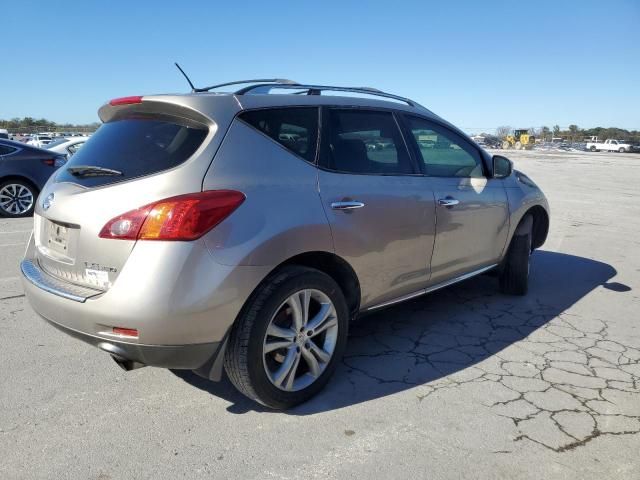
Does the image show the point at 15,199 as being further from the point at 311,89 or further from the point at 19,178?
the point at 311,89

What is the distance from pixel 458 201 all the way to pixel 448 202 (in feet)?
0.52

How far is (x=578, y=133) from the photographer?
355ft

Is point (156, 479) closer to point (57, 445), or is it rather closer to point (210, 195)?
point (57, 445)

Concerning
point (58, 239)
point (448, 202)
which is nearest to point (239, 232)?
point (58, 239)

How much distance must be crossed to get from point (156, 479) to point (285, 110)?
2.02 m

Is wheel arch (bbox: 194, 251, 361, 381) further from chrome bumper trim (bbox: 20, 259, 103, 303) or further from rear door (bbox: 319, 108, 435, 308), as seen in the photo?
chrome bumper trim (bbox: 20, 259, 103, 303)

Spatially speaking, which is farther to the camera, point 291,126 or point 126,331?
point 291,126

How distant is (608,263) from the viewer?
21.2 feet

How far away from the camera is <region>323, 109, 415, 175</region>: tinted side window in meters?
3.22

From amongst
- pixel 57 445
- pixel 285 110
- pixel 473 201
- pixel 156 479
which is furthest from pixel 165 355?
pixel 473 201

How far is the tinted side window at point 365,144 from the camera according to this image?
3.22m

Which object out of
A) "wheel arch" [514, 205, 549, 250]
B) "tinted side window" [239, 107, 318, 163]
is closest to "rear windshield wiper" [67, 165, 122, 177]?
"tinted side window" [239, 107, 318, 163]

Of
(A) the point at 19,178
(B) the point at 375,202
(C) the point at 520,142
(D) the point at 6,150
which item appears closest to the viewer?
(B) the point at 375,202

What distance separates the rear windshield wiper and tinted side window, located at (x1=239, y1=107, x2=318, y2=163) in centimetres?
73
